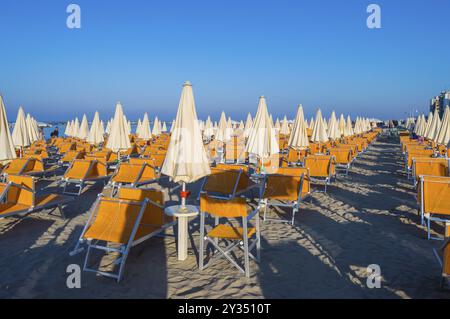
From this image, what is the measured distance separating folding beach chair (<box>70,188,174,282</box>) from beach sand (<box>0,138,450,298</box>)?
0.18 meters

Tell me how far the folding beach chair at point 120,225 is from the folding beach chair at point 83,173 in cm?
306

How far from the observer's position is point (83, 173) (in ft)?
23.7

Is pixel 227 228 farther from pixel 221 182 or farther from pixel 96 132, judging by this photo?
pixel 96 132

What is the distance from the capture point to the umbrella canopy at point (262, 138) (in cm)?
721

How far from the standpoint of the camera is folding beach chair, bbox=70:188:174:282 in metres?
3.46

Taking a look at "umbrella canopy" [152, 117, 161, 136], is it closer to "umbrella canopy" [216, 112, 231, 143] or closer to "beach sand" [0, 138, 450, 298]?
"umbrella canopy" [216, 112, 231, 143]

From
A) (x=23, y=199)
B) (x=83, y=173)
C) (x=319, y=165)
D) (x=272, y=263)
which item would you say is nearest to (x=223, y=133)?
(x=319, y=165)

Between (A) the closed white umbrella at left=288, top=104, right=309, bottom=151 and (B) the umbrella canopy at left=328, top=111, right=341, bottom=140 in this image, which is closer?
(A) the closed white umbrella at left=288, top=104, right=309, bottom=151

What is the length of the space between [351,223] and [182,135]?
116 inches

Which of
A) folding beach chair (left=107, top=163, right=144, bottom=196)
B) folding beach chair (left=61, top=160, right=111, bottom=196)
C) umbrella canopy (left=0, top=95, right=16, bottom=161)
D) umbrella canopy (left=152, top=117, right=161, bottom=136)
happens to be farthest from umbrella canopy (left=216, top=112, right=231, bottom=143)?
umbrella canopy (left=0, top=95, right=16, bottom=161)
